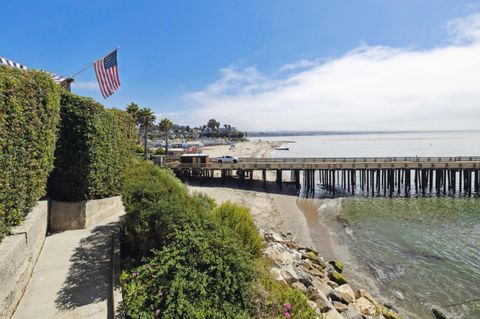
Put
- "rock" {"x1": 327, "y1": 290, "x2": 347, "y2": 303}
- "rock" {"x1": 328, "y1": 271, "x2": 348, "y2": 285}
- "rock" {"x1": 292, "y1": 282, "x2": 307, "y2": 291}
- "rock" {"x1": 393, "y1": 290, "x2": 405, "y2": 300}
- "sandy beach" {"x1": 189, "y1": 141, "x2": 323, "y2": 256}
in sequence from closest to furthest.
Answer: "rock" {"x1": 292, "y1": 282, "x2": 307, "y2": 291} → "rock" {"x1": 327, "y1": 290, "x2": 347, "y2": 303} → "rock" {"x1": 393, "y1": 290, "x2": 405, "y2": 300} → "rock" {"x1": 328, "y1": 271, "x2": 348, "y2": 285} → "sandy beach" {"x1": 189, "y1": 141, "x2": 323, "y2": 256}

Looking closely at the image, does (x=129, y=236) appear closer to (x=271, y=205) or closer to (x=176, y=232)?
(x=176, y=232)

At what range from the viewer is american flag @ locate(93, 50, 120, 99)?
45.8 feet

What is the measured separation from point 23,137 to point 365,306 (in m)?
12.8

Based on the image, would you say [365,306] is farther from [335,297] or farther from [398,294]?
[398,294]

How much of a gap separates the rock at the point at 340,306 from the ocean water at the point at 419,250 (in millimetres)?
3808

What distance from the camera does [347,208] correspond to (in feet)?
85.6

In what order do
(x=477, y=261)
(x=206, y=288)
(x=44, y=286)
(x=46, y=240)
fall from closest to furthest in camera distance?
(x=206, y=288), (x=44, y=286), (x=46, y=240), (x=477, y=261)

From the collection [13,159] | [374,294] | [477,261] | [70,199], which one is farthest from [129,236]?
[477,261]

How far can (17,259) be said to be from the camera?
6859 millimetres

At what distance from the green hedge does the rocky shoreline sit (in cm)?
757

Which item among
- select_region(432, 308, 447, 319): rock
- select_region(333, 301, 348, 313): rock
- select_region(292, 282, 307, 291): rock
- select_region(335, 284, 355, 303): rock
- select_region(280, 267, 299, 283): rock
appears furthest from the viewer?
select_region(432, 308, 447, 319): rock

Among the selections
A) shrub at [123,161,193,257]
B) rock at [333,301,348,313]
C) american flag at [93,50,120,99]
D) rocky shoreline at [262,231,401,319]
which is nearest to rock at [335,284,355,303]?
rocky shoreline at [262,231,401,319]

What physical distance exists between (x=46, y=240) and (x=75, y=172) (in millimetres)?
2926

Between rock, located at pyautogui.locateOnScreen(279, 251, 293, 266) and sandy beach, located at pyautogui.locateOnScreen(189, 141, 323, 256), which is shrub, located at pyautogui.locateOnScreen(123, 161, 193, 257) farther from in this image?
sandy beach, located at pyautogui.locateOnScreen(189, 141, 323, 256)
